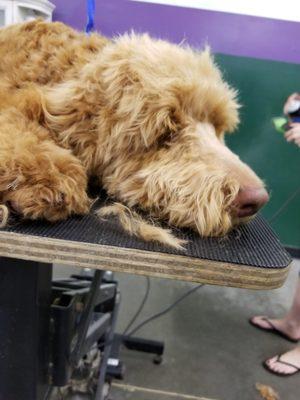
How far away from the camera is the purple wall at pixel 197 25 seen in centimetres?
223

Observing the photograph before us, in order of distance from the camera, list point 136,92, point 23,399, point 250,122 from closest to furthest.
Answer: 1. point 136,92
2. point 23,399
3. point 250,122

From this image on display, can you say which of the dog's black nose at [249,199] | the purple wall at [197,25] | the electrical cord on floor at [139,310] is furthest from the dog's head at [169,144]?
the purple wall at [197,25]

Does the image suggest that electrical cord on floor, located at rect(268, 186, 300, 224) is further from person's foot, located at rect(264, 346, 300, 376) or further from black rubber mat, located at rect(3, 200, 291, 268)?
black rubber mat, located at rect(3, 200, 291, 268)

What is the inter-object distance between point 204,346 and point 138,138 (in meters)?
1.39

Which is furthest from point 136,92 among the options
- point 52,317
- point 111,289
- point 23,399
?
point 111,289

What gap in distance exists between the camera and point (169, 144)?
78 cm

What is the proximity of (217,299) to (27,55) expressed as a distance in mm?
1724

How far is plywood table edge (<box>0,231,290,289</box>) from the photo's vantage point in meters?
0.60

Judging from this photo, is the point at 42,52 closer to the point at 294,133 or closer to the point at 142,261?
the point at 142,261

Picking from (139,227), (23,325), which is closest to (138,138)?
(139,227)

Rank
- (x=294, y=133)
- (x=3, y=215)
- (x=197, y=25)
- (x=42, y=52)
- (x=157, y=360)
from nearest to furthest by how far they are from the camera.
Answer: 1. (x=3, y=215)
2. (x=42, y=52)
3. (x=294, y=133)
4. (x=157, y=360)
5. (x=197, y=25)

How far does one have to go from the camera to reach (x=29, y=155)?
651mm

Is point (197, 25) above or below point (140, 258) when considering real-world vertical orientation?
above

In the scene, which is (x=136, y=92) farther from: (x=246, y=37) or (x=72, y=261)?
(x=246, y=37)
